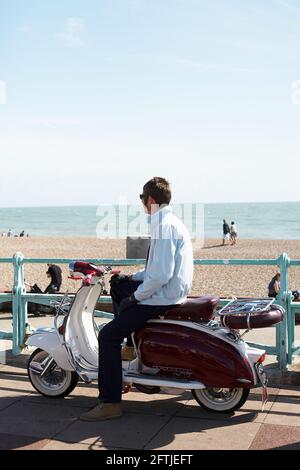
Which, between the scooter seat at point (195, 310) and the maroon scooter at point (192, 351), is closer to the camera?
the maroon scooter at point (192, 351)

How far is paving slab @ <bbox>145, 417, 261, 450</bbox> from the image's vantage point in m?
4.59

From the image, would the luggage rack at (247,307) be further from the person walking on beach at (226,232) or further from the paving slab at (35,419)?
the person walking on beach at (226,232)

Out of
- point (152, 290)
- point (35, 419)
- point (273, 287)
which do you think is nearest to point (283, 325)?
point (152, 290)

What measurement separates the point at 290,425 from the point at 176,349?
3.27 feet

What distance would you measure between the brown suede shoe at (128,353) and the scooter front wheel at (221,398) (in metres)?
0.56

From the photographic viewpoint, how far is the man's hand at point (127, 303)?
5148 millimetres

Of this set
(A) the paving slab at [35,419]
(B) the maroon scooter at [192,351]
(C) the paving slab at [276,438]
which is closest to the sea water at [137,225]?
(B) the maroon scooter at [192,351]

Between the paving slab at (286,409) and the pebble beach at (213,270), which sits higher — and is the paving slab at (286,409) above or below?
above

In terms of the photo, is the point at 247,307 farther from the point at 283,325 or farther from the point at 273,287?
the point at 273,287

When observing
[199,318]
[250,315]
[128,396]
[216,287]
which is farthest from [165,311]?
[216,287]

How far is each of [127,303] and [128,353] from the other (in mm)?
535
